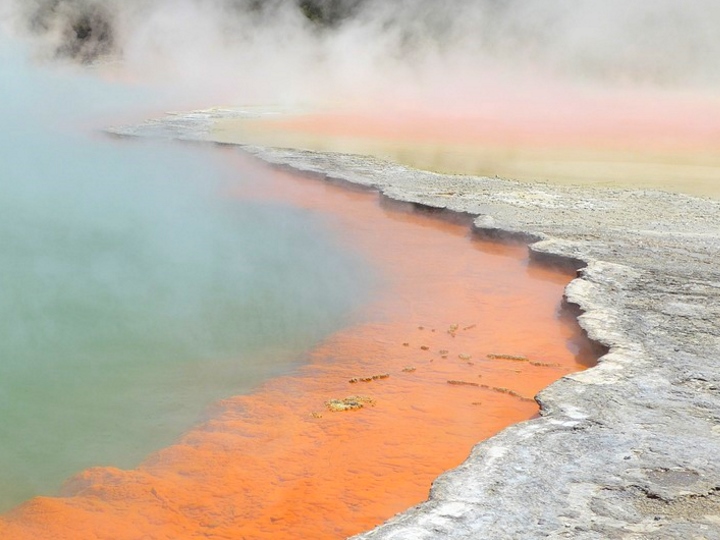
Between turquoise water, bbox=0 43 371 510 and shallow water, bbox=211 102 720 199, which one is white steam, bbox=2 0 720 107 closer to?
shallow water, bbox=211 102 720 199

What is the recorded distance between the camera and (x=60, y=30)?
29.8 metres

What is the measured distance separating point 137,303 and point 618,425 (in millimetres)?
3296

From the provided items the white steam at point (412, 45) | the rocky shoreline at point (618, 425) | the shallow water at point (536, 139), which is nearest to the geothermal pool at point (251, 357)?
the rocky shoreline at point (618, 425)

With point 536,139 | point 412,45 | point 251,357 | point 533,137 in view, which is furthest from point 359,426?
point 412,45

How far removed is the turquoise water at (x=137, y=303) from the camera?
3744 mm

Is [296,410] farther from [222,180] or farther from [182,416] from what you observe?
[222,180]

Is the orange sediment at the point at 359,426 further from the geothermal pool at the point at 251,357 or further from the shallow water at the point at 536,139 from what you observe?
the shallow water at the point at 536,139

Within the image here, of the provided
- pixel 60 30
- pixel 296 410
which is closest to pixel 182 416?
pixel 296 410

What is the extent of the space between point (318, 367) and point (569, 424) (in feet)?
5.15

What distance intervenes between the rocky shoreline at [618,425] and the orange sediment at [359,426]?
1.04 ft

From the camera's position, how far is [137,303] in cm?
532

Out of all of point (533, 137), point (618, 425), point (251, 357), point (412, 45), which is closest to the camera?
point (618, 425)

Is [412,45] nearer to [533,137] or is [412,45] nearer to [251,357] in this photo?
[533,137]

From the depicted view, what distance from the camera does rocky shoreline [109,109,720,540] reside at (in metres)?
2.50
